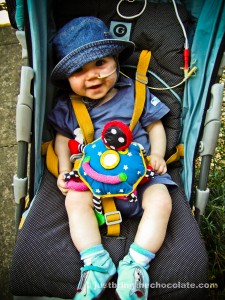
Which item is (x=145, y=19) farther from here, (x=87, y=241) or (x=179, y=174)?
(x=87, y=241)

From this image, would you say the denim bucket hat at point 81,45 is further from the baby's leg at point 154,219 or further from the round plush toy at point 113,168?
the baby's leg at point 154,219

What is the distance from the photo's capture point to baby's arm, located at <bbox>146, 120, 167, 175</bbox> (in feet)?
5.09

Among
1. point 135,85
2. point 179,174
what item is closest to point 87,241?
point 179,174

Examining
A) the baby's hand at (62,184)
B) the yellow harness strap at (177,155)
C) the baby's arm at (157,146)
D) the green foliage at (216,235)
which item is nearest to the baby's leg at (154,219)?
the baby's arm at (157,146)

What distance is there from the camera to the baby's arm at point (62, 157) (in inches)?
59.6

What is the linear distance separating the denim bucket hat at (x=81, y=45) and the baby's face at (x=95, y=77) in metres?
0.04

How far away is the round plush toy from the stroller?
6.3 inches

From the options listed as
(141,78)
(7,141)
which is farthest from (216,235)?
(7,141)

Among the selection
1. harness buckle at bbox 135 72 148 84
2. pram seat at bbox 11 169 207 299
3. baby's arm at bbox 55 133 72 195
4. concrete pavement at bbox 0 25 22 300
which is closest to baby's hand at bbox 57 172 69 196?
baby's arm at bbox 55 133 72 195

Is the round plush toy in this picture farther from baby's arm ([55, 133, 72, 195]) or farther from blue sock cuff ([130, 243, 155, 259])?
blue sock cuff ([130, 243, 155, 259])

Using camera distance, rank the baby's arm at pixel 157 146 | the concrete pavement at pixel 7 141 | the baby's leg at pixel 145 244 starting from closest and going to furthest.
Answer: the baby's leg at pixel 145 244 → the baby's arm at pixel 157 146 → the concrete pavement at pixel 7 141

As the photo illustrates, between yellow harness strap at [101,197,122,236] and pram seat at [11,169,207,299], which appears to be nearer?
pram seat at [11,169,207,299]

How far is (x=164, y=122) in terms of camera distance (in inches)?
68.9

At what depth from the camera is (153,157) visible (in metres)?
1.58
